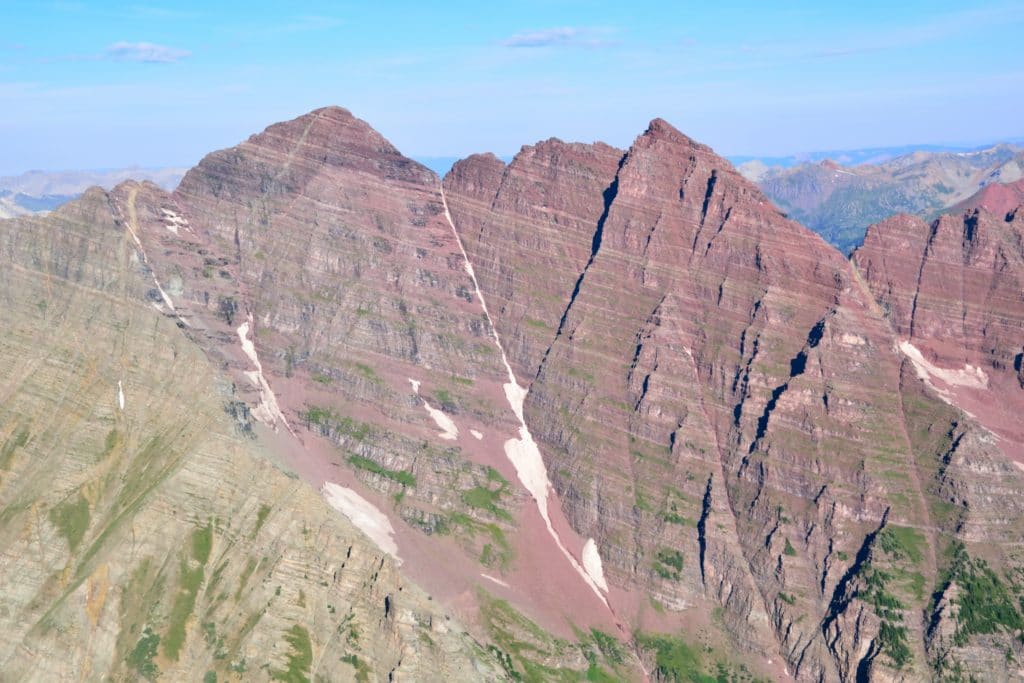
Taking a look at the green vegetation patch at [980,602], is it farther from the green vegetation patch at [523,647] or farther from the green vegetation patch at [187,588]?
the green vegetation patch at [187,588]

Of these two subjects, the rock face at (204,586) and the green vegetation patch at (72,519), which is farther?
the green vegetation patch at (72,519)

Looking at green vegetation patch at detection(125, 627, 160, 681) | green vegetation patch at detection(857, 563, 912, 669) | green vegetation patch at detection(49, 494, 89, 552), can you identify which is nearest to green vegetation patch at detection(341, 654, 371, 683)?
green vegetation patch at detection(125, 627, 160, 681)

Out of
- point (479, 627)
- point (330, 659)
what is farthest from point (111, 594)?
point (479, 627)

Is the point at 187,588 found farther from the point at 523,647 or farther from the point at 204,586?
the point at 523,647

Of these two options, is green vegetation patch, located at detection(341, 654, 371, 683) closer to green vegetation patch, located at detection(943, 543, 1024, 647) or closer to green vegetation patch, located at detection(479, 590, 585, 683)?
green vegetation patch, located at detection(479, 590, 585, 683)

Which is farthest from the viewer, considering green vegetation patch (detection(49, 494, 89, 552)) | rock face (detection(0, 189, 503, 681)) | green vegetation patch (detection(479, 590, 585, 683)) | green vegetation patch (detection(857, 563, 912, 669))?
green vegetation patch (detection(49, 494, 89, 552))

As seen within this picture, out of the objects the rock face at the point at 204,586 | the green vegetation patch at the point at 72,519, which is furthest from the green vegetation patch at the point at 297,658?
the green vegetation patch at the point at 72,519
